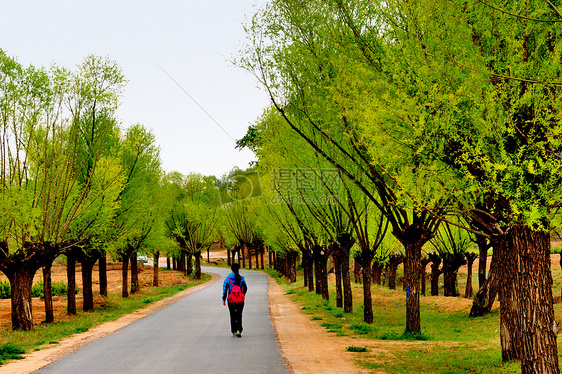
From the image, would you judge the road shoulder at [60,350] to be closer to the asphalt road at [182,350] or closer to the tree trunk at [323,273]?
the asphalt road at [182,350]

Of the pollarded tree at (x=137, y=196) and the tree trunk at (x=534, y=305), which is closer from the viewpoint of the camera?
the tree trunk at (x=534, y=305)

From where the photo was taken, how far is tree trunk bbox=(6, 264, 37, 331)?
17.1 m

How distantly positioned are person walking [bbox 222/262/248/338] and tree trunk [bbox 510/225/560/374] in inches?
280

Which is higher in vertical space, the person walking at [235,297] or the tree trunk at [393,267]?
the person walking at [235,297]

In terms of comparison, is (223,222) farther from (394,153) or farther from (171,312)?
(394,153)

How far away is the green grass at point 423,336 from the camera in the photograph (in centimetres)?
948

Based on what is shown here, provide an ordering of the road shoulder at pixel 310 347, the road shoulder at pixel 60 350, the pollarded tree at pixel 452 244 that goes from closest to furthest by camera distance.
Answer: the road shoulder at pixel 310 347
the road shoulder at pixel 60 350
the pollarded tree at pixel 452 244

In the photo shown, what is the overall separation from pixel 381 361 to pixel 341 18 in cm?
754

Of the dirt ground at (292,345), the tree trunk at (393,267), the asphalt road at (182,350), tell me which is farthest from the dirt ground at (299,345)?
the tree trunk at (393,267)

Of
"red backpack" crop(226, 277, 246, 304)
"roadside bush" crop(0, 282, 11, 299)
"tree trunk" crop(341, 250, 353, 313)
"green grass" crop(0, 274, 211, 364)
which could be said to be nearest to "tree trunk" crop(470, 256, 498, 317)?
"tree trunk" crop(341, 250, 353, 313)

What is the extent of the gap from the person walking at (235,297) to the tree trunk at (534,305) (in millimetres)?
7115

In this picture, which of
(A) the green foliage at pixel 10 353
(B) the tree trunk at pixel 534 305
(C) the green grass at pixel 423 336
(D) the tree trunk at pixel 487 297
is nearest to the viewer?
(B) the tree trunk at pixel 534 305

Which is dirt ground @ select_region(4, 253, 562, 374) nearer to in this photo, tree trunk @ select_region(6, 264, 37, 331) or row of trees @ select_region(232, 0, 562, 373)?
tree trunk @ select_region(6, 264, 37, 331)

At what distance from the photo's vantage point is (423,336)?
13.5 m
